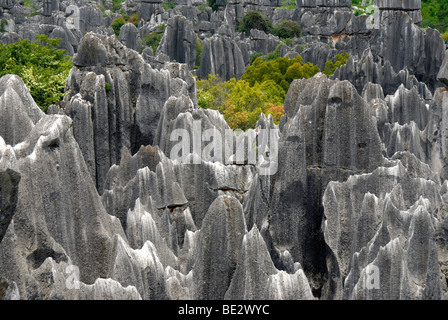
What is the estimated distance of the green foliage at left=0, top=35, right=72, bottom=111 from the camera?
108ft

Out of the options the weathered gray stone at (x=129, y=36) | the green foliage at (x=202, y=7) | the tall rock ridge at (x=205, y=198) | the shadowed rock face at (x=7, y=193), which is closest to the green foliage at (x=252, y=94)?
the tall rock ridge at (x=205, y=198)

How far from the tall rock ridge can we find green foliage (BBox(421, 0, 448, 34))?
5907 cm

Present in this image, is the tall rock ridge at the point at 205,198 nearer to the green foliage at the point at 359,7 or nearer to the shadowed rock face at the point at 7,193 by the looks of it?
the shadowed rock face at the point at 7,193

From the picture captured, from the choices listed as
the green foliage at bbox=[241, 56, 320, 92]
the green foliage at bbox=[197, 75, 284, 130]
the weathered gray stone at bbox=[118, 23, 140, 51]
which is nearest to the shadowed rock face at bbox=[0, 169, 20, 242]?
the green foliage at bbox=[197, 75, 284, 130]

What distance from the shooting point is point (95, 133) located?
30406 mm

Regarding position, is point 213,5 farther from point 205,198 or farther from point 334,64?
point 205,198

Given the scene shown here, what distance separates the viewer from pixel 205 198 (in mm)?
23953

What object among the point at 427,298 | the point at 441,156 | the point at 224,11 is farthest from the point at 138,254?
the point at 224,11

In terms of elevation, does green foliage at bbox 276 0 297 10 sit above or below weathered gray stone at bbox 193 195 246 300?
above

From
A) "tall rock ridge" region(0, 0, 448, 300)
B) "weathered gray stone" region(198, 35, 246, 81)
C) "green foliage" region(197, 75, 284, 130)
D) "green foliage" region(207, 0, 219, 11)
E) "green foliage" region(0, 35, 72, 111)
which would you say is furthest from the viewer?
"green foliage" region(207, 0, 219, 11)

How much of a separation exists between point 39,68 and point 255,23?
73302mm

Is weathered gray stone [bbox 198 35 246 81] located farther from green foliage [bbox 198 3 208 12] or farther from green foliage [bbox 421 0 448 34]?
green foliage [bbox 198 3 208 12]

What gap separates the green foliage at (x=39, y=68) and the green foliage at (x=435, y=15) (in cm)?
6243
